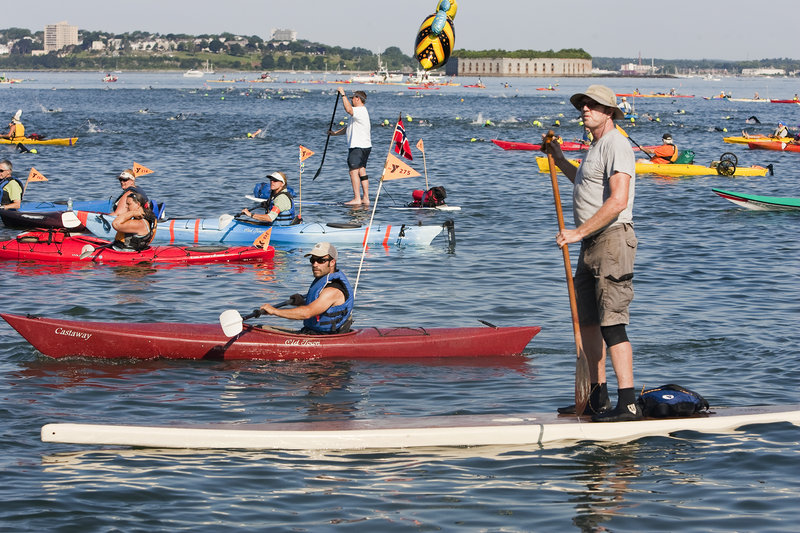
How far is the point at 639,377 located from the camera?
9.87 m

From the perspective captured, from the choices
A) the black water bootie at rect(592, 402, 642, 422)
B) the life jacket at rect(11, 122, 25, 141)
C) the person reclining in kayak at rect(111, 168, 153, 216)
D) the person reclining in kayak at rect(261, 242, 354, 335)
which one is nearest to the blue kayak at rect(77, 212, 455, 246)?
the person reclining in kayak at rect(111, 168, 153, 216)

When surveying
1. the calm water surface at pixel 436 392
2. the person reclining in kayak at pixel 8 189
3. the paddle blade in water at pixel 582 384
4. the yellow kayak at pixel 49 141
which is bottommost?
the calm water surface at pixel 436 392

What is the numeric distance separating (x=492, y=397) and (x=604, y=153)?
3.10 meters

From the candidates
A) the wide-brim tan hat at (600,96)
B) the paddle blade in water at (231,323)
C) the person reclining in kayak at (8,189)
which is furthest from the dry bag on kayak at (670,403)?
the person reclining in kayak at (8,189)

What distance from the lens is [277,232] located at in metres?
16.9

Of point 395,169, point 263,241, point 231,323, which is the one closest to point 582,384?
point 231,323

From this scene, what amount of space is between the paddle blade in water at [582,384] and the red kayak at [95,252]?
29.2 ft

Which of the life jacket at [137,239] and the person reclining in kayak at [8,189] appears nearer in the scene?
the life jacket at [137,239]

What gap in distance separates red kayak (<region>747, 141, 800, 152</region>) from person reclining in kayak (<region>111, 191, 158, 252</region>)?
2872 centimetres

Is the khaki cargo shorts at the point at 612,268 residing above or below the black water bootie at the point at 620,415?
above

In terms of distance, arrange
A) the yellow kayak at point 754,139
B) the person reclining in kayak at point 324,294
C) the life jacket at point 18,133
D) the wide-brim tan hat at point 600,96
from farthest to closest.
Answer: the yellow kayak at point 754,139 → the life jacket at point 18,133 → the person reclining in kayak at point 324,294 → the wide-brim tan hat at point 600,96

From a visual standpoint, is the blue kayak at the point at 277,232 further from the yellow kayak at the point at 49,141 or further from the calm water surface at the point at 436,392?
the yellow kayak at the point at 49,141

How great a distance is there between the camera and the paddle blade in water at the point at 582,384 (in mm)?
7406

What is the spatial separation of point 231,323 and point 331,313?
43.8 inches
